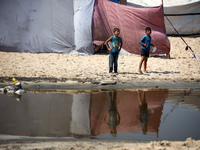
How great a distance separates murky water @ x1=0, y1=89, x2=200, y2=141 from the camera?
358cm

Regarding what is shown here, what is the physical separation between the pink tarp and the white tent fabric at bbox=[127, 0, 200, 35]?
374 cm

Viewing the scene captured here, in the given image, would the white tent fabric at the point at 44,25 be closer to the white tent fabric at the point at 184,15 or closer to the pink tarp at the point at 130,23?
the pink tarp at the point at 130,23

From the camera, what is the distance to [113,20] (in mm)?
11602

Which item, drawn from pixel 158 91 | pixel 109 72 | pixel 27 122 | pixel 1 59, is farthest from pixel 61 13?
pixel 27 122

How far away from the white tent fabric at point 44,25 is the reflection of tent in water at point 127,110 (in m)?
6.07

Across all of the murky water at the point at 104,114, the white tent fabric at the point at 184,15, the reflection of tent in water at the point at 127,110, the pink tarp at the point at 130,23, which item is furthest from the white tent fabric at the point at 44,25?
the reflection of tent in water at the point at 127,110

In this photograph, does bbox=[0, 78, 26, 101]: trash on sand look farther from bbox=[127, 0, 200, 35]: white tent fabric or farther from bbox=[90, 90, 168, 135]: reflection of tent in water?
bbox=[127, 0, 200, 35]: white tent fabric

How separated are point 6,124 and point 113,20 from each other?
328 inches

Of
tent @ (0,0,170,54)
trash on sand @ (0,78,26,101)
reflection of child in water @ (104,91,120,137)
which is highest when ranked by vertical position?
tent @ (0,0,170,54)

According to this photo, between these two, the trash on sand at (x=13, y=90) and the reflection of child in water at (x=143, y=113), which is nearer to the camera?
the reflection of child in water at (x=143, y=113)

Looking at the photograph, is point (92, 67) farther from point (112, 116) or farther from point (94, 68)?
point (112, 116)

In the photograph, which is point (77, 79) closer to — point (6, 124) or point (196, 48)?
point (6, 124)

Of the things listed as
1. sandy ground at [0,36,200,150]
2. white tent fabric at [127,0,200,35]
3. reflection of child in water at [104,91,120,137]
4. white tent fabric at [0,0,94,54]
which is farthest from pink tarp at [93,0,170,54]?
reflection of child in water at [104,91,120,137]

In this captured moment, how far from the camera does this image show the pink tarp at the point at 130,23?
11.3 m
